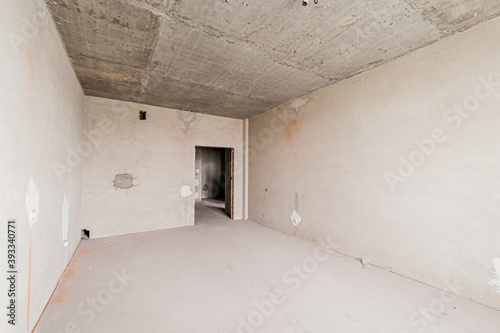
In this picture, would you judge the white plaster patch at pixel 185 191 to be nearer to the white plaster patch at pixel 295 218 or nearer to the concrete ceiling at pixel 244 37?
the concrete ceiling at pixel 244 37

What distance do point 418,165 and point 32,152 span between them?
3781 millimetres

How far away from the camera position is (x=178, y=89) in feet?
11.9

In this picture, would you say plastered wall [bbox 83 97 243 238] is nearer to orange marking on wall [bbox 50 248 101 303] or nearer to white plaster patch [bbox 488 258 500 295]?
orange marking on wall [bbox 50 248 101 303]

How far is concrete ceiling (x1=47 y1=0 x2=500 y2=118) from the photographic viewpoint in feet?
6.05

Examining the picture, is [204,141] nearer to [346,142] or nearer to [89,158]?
[89,158]

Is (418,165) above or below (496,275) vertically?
above

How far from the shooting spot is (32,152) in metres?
1.56

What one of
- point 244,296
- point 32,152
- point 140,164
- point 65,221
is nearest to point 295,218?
point 244,296

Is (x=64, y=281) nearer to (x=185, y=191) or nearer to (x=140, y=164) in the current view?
(x=140, y=164)

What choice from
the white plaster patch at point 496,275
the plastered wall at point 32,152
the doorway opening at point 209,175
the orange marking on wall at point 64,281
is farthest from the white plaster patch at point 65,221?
the doorway opening at point 209,175

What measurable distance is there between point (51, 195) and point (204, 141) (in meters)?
3.35

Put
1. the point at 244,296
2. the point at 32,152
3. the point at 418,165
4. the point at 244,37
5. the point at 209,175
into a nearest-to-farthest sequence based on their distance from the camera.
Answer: the point at 32,152 → the point at 244,296 → the point at 244,37 → the point at 418,165 → the point at 209,175

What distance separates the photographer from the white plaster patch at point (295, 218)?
4.06 metres


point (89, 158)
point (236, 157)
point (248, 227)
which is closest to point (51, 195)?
point (89, 158)
